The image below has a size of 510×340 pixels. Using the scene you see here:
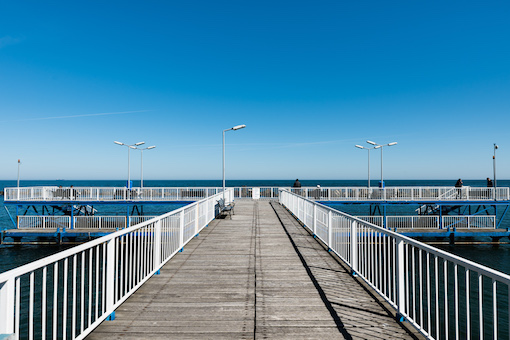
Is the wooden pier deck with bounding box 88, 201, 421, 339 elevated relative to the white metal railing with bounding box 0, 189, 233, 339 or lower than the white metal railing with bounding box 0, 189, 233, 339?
lower

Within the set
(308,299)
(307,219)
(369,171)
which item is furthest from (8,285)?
(369,171)

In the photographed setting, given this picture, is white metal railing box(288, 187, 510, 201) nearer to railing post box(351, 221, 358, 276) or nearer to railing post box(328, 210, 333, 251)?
railing post box(328, 210, 333, 251)

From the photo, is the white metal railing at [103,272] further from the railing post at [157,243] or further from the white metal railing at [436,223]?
the white metal railing at [436,223]

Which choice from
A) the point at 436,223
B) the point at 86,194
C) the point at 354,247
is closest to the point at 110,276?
Answer: the point at 354,247

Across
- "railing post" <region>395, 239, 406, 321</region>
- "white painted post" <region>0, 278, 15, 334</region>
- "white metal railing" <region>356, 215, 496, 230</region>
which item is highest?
"white painted post" <region>0, 278, 15, 334</region>

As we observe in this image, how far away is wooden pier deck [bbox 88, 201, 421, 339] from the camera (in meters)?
3.88

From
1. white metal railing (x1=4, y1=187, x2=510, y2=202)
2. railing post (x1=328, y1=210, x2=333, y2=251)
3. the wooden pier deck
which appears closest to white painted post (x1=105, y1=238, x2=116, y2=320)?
the wooden pier deck

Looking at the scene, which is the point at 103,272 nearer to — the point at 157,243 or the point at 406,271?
the point at 157,243

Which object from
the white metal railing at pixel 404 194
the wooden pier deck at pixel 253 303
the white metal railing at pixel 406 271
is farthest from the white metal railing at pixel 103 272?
the white metal railing at pixel 404 194

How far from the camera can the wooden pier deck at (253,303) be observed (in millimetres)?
3883

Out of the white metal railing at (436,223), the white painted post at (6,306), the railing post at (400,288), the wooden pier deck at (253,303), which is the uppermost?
Answer: the white painted post at (6,306)

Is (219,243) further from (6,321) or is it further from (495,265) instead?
(495,265)

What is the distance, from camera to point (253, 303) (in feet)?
15.6

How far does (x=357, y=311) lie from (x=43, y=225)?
29.5m
